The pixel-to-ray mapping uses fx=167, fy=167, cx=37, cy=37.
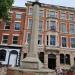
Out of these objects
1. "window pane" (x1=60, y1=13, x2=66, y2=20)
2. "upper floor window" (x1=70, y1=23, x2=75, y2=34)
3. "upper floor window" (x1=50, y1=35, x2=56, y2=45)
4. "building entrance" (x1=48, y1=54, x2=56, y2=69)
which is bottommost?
"building entrance" (x1=48, y1=54, x2=56, y2=69)

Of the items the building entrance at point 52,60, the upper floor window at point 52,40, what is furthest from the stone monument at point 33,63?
the building entrance at point 52,60

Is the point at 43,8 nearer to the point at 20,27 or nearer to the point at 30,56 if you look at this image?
the point at 20,27

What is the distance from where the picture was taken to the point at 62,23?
116 ft

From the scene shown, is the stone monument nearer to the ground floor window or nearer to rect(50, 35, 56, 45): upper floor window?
rect(50, 35, 56, 45): upper floor window

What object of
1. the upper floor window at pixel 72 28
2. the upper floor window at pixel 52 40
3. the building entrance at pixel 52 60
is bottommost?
the building entrance at pixel 52 60

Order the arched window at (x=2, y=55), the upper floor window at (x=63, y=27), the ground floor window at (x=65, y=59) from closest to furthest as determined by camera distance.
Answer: the arched window at (x=2, y=55), the ground floor window at (x=65, y=59), the upper floor window at (x=63, y=27)

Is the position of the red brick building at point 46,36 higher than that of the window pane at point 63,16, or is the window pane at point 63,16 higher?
the window pane at point 63,16

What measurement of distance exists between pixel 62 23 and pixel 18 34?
9536 mm

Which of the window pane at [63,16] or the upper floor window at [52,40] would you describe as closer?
the upper floor window at [52,40]

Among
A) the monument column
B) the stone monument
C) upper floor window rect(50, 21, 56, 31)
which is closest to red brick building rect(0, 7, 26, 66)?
upper floor window rect(50, 21, 56, 31)

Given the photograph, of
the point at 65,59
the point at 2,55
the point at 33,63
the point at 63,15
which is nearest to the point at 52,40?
the point at 65,59

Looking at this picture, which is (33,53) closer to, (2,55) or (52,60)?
(52,60)

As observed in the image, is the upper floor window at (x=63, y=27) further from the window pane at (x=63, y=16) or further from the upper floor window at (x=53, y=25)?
the upper floor window at (x=53, y=25)

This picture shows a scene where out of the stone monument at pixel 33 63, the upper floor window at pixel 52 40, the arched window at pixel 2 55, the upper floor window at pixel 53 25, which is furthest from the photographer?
the upper floor window at pixel 53 25
